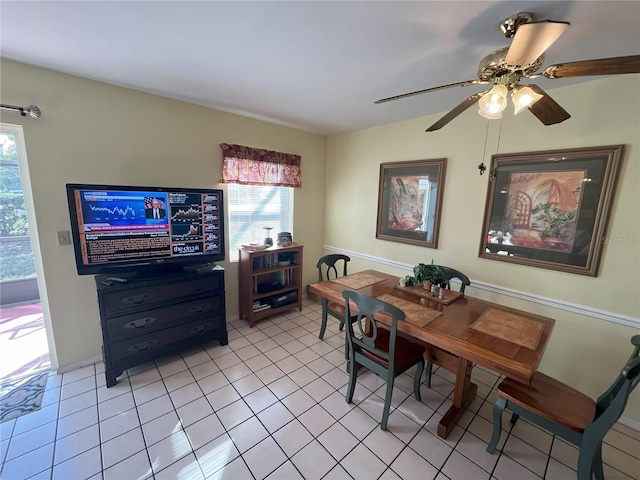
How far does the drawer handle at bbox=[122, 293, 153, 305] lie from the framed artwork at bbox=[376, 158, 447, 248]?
255 centimetres

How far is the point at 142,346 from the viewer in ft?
7.16

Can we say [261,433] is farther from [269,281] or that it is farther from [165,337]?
[269,281]

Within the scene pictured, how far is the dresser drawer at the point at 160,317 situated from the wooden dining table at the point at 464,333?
1.08 metres

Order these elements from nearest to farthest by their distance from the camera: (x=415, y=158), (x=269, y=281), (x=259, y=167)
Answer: (x=415, y=158)
(x=259, y=167)
(x=269, y=281)

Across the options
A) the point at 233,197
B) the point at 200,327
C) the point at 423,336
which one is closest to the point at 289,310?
the point at 200,327

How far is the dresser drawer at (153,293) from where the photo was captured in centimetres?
203

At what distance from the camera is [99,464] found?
1.49 m

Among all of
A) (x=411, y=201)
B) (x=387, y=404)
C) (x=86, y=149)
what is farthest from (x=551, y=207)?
(x=86, y=149)

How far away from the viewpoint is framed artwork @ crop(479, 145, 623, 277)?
73.4 inches

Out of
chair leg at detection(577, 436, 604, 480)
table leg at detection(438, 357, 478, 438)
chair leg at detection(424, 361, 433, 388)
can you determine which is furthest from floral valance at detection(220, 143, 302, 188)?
chair leg at detection(577, 436, 604, 480)

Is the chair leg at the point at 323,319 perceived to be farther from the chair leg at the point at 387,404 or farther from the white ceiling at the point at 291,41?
the white ceiling at the point at 291,41

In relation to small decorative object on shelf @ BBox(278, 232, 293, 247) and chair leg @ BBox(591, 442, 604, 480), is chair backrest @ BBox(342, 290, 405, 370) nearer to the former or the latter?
chair leg @ BBox(591, 442, 604, 480)

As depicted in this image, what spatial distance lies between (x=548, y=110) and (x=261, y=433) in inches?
105

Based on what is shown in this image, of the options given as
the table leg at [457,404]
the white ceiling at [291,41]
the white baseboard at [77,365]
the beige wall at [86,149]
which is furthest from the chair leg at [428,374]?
the white baseboard at [77,365]
